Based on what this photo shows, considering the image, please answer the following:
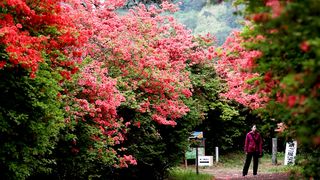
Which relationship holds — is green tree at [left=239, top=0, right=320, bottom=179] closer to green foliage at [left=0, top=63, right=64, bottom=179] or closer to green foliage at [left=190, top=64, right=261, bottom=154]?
green foliage at [left=0, top=63, right=64, bottom=179]

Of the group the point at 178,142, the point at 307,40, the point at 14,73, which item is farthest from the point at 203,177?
the point at 307,40

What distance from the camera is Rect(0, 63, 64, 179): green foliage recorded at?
33.5ft

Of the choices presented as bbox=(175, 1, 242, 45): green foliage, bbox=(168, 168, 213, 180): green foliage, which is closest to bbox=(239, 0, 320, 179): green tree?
bbox=(168, 168, 213, 180): green foliage

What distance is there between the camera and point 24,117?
10.4m

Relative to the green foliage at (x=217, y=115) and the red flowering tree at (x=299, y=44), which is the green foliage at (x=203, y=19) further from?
the red flowering tree at (x=299, y=44)

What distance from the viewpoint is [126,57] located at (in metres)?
17.0

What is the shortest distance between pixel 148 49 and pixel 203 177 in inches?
196

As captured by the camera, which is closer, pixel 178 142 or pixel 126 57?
pixel 126 57

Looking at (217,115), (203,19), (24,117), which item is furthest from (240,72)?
(203,19)

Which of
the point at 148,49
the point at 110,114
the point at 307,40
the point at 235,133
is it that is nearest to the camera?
the point at 307,40

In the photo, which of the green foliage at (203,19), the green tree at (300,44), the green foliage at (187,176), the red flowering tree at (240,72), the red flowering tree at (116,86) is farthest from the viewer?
the green foliage at (203,19)

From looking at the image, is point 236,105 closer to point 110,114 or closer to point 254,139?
point 254,139

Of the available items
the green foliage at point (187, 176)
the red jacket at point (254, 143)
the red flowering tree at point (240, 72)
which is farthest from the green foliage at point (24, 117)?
the green foliage at point (187, 176)

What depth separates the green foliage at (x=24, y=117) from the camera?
10211 millimetres
